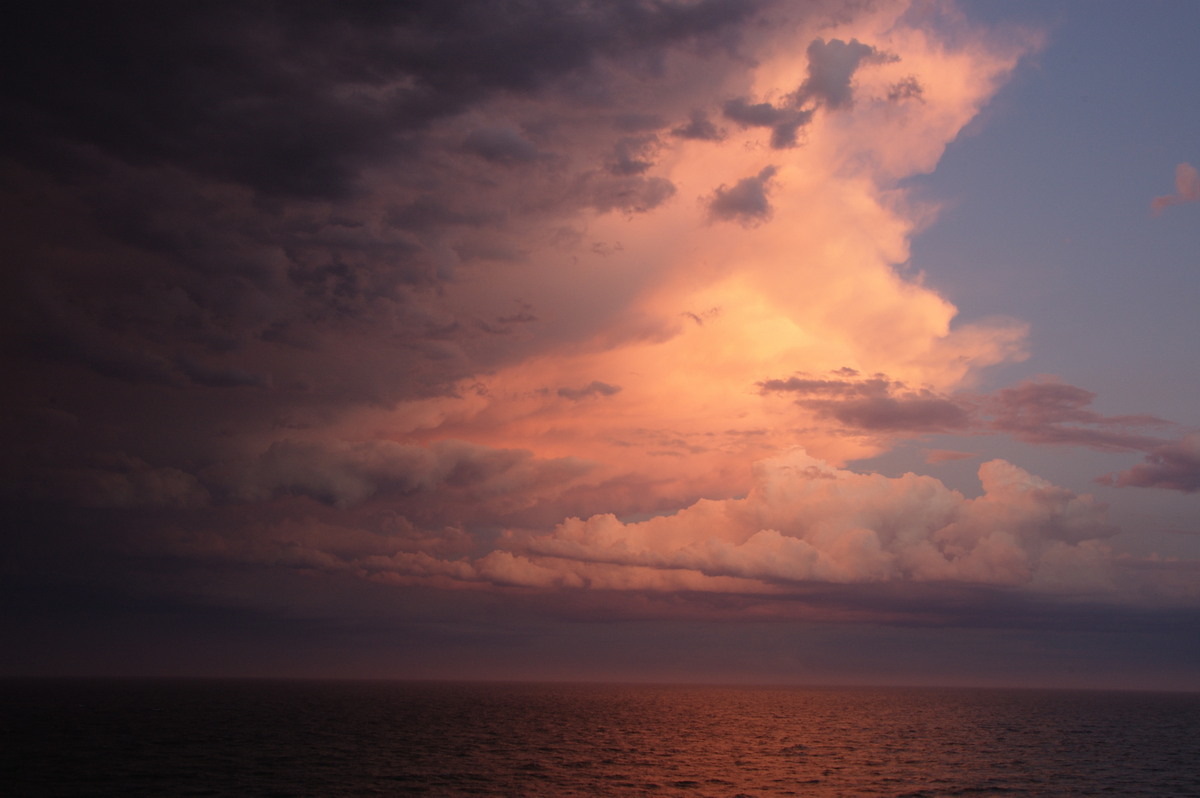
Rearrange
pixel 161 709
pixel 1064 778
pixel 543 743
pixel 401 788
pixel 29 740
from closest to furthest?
1. pixel 401 788
2. pixel 1064 778
3. pixel 29 740
4. pixel 543 743
5. pixel 161 709

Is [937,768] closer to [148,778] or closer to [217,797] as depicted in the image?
[217,797]

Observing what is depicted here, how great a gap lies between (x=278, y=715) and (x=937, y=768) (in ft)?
433

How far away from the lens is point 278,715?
16500cm

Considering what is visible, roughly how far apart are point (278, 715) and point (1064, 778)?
145 m

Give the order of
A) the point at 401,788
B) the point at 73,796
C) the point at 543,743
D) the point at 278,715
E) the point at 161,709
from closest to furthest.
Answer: the point at 73,796, the point at 401,788, the point at 543,743, the point at 278,715, the point at 161,709

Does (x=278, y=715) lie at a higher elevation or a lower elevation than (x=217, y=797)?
lower

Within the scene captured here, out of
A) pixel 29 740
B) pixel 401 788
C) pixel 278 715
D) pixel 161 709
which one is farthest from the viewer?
pixel 161 709

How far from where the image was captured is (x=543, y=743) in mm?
115438

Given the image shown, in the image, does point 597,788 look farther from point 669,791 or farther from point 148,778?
point 148,778

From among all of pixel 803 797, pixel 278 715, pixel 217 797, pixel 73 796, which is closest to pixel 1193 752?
pixel 803 797

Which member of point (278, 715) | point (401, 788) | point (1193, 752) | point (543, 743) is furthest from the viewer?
point (278, 715)

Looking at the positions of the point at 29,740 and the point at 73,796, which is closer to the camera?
the point at 73,796

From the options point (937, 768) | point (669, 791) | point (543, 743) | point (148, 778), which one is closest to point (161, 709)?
point (543, 743)

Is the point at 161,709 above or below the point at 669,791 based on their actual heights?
below
